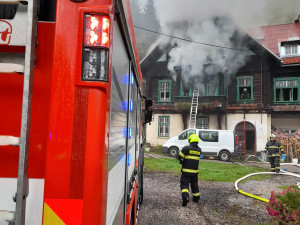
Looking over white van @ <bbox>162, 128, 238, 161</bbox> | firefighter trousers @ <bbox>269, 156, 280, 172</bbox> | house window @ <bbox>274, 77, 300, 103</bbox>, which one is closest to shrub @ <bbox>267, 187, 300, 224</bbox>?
firefighter trousers @ <bbox>269, 156, 280, 172</bbox>

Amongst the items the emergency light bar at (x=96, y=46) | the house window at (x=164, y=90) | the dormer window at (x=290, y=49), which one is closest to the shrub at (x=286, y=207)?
the emergency light bar at (x=96, y=46)

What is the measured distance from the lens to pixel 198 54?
59.5 ft

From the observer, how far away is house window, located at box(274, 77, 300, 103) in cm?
1728

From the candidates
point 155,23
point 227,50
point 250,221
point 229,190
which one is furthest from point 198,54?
point 155,23

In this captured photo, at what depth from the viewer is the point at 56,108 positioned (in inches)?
38.5

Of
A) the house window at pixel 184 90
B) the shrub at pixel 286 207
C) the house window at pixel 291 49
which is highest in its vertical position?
the house window at pixel 291 49

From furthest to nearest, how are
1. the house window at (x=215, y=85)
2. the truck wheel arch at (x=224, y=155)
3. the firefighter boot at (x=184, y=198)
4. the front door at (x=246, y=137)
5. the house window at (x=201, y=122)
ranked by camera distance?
the house window at (x=201, y=122), the house window at (x=215, y=85), the front door at (x=246, y=137), the truck wheel arch at (x=224, y=155), the firefighter boot at (x=184, y=198)

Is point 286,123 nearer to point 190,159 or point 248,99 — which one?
point 248,99

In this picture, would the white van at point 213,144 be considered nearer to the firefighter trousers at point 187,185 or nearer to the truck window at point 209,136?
the truck window at point 209,136

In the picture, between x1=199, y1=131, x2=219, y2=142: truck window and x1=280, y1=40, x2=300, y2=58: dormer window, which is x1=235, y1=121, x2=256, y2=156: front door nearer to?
x1=199, y1=131, x2=219, y2=142: truck window

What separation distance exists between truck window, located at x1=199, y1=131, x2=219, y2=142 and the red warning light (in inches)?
556

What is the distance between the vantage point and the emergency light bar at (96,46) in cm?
100

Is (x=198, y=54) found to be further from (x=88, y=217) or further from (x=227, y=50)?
(x=88, y=217)

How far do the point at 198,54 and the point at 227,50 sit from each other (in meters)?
2.01
